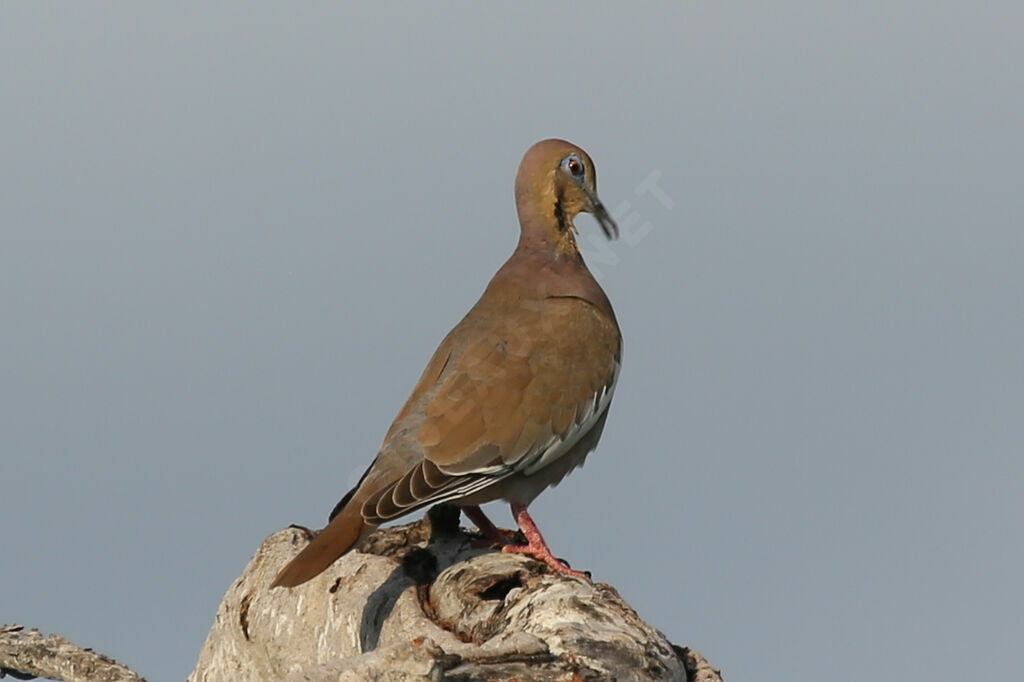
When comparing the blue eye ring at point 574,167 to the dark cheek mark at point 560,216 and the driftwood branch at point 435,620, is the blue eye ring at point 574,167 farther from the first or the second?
the driftwood branch at point 435,620

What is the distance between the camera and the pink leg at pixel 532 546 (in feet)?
20.7

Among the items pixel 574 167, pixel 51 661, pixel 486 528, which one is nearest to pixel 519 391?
pixel 486 528

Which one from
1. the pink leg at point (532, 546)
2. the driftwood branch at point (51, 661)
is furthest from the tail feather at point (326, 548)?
the driftwood branch at point (51, 661)

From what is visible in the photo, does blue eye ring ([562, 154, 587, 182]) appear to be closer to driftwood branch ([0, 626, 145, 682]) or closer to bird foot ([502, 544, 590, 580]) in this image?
bird foot ([502, 544, 590, 580])

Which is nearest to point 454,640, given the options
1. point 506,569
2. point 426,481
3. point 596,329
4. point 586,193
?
point 506,569

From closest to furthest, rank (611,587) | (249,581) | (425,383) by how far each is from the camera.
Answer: (611,587) < (249,581) < (425,383)

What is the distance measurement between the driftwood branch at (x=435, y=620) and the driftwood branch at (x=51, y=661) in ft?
1.75

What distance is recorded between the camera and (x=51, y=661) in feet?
20.9

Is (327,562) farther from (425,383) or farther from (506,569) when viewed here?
(425,383)

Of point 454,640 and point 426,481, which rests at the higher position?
point 426,481

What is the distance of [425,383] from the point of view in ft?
23.1

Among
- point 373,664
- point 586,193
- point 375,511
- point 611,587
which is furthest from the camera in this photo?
point 586,193

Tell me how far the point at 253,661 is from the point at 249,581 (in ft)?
1.11

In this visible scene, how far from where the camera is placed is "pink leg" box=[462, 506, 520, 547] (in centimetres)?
677
